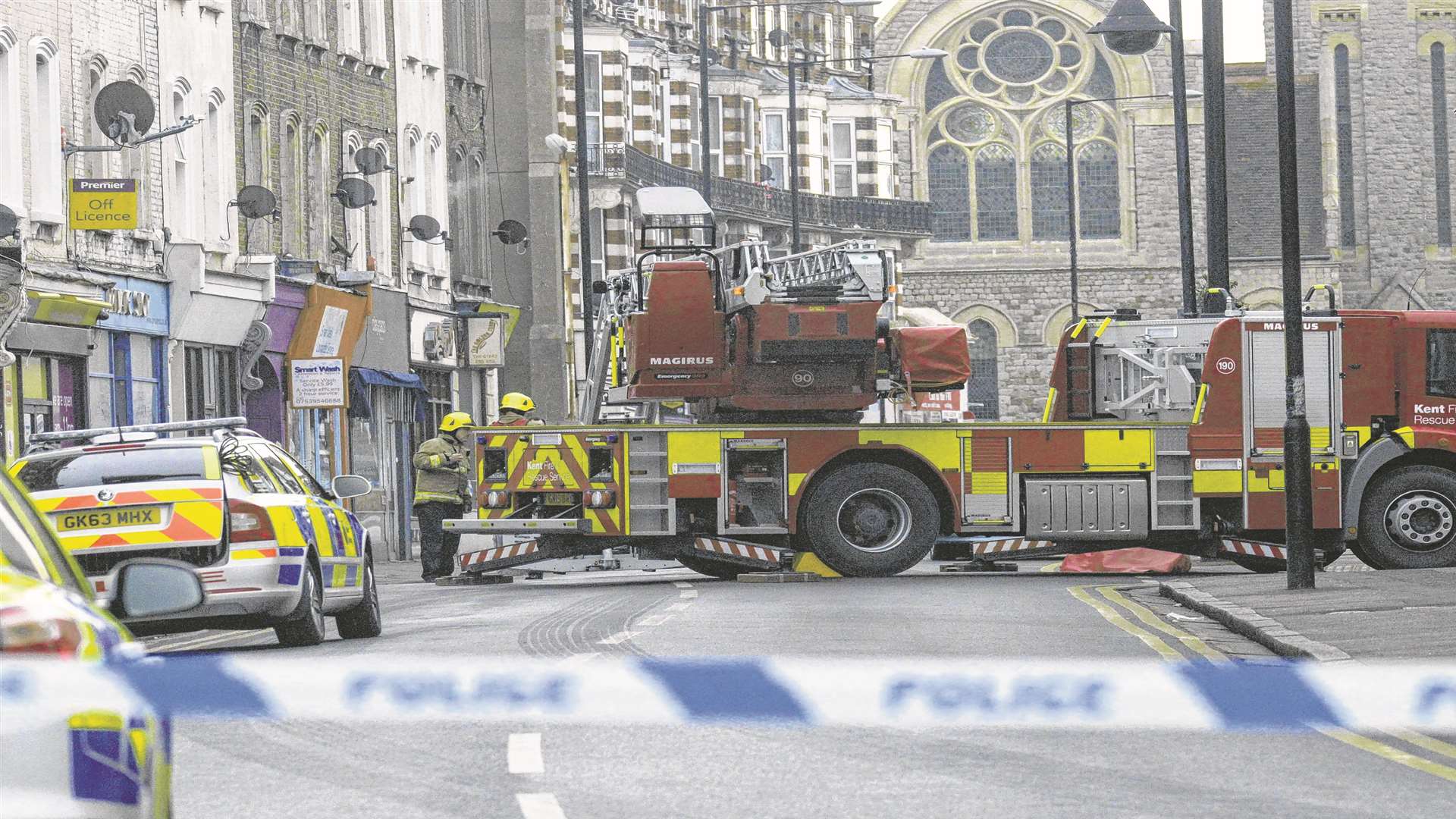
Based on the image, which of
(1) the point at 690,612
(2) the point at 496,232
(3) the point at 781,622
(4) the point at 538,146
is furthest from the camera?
(4) the point at 538,146

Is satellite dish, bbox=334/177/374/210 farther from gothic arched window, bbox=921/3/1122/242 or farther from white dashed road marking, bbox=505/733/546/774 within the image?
gothic arched window, bbox=921/3/1122/242

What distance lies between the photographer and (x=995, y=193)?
3905 inches

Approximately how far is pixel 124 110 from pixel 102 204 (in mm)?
1609

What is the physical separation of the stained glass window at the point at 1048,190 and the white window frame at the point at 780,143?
76.3 ft

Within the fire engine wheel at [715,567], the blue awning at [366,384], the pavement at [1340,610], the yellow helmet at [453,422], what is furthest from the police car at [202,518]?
the blue awning at [366,384]

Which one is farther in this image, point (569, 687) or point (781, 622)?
point (781, 622)

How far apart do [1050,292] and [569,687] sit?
94158mm

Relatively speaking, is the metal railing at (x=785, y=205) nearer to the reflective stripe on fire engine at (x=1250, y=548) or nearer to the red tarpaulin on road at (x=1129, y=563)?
the red tarpaulin on road at (x=1129, y=563)

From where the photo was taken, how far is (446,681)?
6.04 m

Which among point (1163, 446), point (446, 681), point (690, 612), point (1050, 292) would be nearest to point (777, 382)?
point (1163, 446)

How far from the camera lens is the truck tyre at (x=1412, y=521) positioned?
26203 millimetres

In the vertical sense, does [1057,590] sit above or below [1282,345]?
below

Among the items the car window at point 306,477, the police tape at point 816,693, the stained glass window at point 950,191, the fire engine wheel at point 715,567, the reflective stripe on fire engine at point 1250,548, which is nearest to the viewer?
the police tape at point 816,693

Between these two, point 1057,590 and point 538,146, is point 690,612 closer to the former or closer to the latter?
point 1057,590
